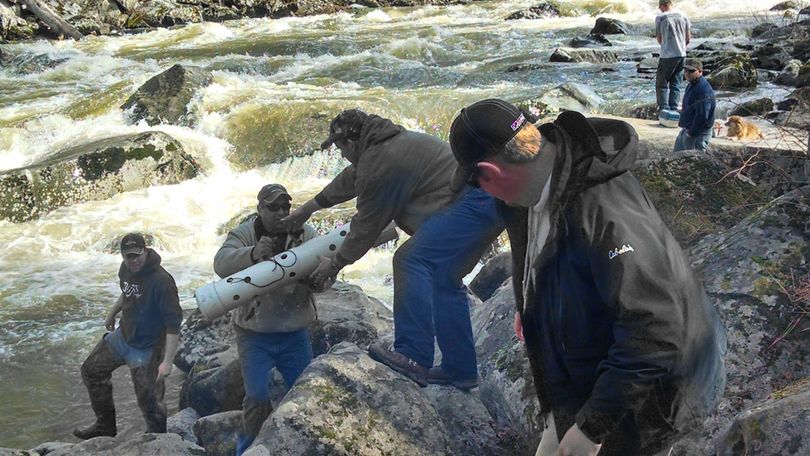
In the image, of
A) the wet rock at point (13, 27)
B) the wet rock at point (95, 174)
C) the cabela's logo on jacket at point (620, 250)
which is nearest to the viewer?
the cabela's logo on jacket at point (620, 250)

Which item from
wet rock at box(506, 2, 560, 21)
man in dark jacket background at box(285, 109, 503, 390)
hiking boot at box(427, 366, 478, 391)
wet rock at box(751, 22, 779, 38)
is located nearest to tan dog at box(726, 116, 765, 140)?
man in dark jacket background at box(285, 109, 503, 390)

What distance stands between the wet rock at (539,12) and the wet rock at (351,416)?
24087mm

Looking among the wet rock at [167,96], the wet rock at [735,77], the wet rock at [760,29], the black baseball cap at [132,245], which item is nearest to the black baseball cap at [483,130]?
the black baseball cap at [132,245]

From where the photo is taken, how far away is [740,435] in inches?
130

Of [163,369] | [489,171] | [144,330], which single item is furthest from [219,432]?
[489,171]

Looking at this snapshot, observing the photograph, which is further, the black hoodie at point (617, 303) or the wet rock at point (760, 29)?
the wet rock at point (760, 29)

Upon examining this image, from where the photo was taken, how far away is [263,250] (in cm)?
502

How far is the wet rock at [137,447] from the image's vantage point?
16.4 feet

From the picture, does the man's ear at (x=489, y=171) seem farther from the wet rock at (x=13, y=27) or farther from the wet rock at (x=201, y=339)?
the wet rock at (x=13, y=27)

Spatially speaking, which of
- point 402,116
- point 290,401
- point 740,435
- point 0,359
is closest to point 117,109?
point 402,116

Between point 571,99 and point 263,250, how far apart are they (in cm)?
924

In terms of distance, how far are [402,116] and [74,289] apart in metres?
5.95

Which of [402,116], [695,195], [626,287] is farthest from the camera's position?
[402,116]

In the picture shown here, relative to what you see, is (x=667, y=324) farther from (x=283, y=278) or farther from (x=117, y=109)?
(x=117, y=109)
